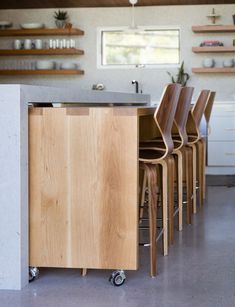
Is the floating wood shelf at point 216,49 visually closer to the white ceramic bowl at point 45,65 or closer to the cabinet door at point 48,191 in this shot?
the white ceramic bowl at point 45,65

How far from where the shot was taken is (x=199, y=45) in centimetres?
795

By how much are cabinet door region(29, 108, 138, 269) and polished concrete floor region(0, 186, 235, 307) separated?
11 centimetres

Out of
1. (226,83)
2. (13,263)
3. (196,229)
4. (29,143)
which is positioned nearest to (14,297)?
(13,263)

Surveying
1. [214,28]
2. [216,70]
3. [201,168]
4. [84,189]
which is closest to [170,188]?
[84,189]

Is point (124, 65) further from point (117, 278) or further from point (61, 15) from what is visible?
point (117, 278)

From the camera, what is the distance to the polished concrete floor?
262 centimetres

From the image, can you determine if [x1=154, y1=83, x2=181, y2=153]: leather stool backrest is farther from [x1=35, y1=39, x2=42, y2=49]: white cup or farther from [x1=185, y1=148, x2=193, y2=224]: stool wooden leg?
[x1=35, y1=39, x2=42, y2=49]: white cup

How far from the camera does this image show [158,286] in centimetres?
283

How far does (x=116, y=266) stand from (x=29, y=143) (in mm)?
715

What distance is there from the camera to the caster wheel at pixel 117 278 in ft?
9.29

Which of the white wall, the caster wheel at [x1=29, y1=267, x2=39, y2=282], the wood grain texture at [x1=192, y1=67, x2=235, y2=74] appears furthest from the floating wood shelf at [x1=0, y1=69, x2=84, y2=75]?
the caster wheel at [x1=29, y1=267, x2=39, y2=282]

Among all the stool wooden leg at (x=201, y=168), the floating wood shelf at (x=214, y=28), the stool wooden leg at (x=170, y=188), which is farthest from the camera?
the floating wood shelf at (x=214, y=28)

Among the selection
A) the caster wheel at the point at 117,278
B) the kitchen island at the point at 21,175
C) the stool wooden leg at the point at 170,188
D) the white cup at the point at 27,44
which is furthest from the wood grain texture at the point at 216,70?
the caster wheel at the point at 117,278

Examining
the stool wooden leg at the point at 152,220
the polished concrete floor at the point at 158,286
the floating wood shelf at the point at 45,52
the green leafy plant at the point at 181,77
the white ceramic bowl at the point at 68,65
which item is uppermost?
the floating wood shelf at the point at 45,52
